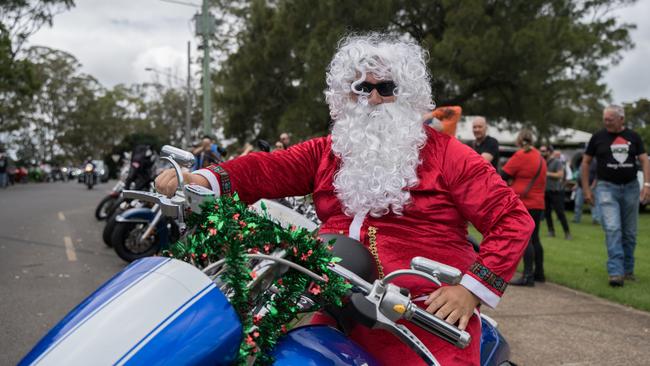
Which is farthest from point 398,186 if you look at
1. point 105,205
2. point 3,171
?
point 3,171

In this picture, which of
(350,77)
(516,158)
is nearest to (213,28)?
(516,158)

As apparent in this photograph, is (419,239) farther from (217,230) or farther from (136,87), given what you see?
(136,87)

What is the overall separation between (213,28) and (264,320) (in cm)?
1803

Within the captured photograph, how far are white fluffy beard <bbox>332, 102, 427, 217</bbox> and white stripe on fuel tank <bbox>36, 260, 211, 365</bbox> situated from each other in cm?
88

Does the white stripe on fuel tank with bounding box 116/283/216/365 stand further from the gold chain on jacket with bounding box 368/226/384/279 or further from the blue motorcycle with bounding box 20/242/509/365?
the gold chain on jacket with bounding box 368/226/384/279

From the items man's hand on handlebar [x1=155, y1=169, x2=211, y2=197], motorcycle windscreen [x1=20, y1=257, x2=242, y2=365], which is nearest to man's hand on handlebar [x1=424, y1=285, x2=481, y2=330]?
motorcycle windscreen [x1=20, y1=257, x2=242, y2=365]

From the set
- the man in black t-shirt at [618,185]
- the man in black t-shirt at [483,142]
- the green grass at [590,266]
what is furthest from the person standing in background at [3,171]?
the man in black t-shirt at [618,185]

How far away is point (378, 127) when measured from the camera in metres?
2.31

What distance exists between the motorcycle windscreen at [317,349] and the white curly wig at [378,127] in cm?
57

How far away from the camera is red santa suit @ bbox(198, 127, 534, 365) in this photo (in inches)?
77.2

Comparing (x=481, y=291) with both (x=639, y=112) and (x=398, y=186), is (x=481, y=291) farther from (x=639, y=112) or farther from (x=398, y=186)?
(x=639, y=112)

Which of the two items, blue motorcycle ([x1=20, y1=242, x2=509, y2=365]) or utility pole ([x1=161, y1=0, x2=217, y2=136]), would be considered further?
utility pole ([x1=161, y1=0, x2=217, y2=136])

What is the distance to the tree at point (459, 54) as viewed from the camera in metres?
18.9

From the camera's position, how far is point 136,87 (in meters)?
76.0
